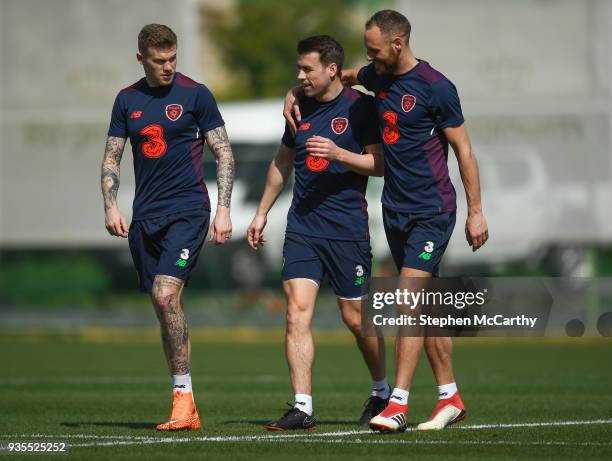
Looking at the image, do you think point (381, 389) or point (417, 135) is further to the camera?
point (381, 389)

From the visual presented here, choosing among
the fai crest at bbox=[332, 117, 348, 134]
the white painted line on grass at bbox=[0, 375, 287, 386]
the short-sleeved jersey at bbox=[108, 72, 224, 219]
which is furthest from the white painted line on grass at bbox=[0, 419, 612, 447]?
the white painted line on grass at bbox=[0, 375, 287, 386]

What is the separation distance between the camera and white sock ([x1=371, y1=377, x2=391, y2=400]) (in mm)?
9680

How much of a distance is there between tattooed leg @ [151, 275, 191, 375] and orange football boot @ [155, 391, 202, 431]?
18 centimetres

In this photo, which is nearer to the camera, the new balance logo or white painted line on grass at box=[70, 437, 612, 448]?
white painted line on grass at box=[70, 437, 612, 448]

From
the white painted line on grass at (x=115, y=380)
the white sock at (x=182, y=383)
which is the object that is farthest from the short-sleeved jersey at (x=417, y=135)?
the white painted line on grass at (x=115, y=380)

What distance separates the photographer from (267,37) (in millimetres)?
43188

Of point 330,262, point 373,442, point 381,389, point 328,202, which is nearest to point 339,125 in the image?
point 328,202

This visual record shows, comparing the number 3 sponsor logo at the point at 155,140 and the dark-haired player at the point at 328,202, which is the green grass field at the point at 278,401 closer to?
the dark-haired player at the point at 328,202

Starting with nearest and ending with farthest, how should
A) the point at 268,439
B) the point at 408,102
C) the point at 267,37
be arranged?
the point at 268,439, the point at 408,102, the point at 267,37

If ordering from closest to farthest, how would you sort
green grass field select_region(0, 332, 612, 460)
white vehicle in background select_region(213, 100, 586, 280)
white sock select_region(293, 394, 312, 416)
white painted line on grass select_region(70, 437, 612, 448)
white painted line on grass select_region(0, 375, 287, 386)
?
1. green grass field select_region(0, 332, 612, 460)
2. white painted line on grass select_region(70, 437, 612, 448)
3. white sock select_region(293, 394, 312, 416)
4. white painted line on grass select_region(0, 375, 287, 386)
5. white vehicle in background select_region(213, 100, 586, 280)

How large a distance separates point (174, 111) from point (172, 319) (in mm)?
1317

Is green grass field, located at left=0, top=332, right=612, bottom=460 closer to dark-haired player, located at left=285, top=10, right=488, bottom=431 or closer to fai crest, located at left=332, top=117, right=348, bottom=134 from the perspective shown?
dark-haired player, located at left=285, top=10, right=488, bottom=431

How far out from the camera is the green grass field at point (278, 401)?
26.5 feet

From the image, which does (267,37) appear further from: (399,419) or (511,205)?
(399,419)
